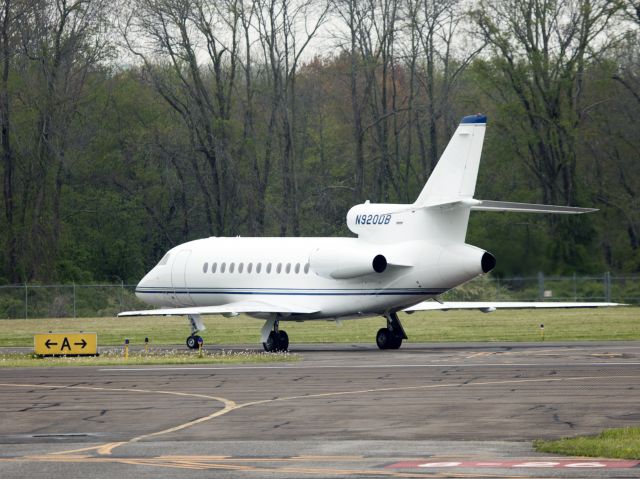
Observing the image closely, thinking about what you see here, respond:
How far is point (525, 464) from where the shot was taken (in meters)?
15.1

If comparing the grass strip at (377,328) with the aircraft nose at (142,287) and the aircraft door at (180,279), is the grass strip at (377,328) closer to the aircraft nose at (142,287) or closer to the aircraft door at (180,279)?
the aircraft nose at (142,287)

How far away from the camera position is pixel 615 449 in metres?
16.1

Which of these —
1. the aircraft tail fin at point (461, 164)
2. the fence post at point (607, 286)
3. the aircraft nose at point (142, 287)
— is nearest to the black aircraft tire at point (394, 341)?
the aircraft tail fin at point (461, 164)

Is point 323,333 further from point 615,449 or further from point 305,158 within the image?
point 305,158

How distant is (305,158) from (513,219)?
111 ft

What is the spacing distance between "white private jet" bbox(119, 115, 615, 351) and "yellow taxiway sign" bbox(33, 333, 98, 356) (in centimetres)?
129

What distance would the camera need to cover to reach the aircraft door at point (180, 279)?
138 ft

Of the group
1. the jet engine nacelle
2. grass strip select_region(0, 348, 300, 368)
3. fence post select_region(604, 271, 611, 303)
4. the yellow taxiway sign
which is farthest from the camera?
fence post select_region(604, 271, 611, 303)

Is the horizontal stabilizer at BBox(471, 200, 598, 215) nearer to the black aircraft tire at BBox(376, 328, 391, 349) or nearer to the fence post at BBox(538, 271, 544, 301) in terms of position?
the black aircraft tire at BBox(376, 328, 391, 349)

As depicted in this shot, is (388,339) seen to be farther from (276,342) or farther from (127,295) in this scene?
(127,295)

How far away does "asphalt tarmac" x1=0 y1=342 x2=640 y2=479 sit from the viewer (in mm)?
15406

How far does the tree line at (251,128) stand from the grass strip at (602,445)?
134 ft

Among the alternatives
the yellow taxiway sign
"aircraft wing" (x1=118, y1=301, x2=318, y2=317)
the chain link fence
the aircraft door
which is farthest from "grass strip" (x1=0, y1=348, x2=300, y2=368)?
the chain link fence

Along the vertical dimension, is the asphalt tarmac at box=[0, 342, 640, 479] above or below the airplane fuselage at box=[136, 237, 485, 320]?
below
